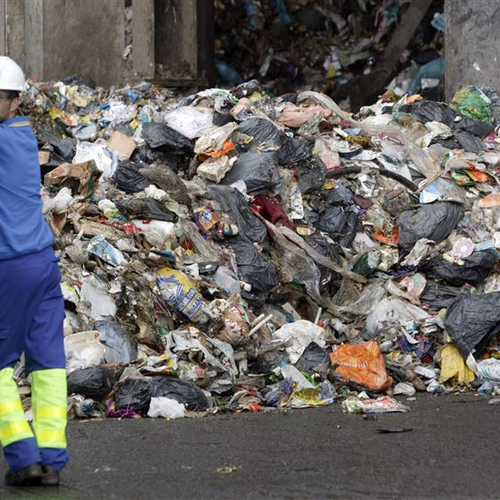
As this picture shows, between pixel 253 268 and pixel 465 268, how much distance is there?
1511 millimetres

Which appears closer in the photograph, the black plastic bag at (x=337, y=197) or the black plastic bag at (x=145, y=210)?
the black plastic bag at (x=145, y=210)

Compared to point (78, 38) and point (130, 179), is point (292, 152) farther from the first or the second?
point (78, 38)

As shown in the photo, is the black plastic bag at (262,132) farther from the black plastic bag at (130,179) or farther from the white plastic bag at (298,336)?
the white plastic bag at (298,336)

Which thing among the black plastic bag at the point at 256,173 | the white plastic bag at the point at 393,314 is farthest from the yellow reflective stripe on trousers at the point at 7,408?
the black plastic bag at the point at 256,173

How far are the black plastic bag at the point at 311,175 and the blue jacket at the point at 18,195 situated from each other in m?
4.09

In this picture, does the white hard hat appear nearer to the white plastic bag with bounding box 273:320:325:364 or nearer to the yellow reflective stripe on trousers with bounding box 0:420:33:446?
the yellow reflective stripe on trousers with bounding box 0:420:33:446

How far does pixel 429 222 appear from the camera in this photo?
8.12 metres

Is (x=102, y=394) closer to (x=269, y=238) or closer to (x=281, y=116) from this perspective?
(x=269, y=238)

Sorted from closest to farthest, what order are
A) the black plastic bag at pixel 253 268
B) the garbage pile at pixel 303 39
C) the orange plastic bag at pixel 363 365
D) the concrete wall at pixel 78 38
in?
1. the orange plastic bag at pixel 363 365
2. the black plastic bag at pixel 253 268
3. the concrete wall at pixel 78 38
4. the garbage pile at pixel 303 39

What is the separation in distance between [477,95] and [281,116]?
77.8 inches

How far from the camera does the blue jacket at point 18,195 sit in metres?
4.16

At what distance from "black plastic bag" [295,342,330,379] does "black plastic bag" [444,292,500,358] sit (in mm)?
837

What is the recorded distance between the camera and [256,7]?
15.9m

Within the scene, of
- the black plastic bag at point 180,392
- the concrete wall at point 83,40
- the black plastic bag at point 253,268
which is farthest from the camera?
the concrete wall at point 83,40
